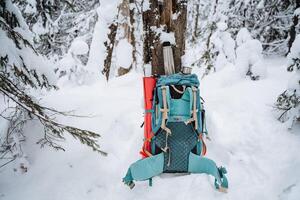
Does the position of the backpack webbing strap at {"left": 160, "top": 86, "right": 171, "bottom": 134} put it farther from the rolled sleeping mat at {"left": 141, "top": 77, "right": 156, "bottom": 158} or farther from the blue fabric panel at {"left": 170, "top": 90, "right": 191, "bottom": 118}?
the rolled sleeping mat at {"left": 141, "top": 77, "right": 156, "bottom": 158}

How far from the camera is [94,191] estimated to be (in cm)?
354

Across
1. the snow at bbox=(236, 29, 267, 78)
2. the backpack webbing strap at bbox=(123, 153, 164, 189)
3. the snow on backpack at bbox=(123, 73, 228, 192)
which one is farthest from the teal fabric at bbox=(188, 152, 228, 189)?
the snow at bbox=(236, 29, 267, 78)

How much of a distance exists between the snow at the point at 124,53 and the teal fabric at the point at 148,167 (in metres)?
5.14

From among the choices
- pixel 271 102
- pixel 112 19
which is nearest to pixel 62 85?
pixel 112 19

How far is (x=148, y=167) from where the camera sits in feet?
10.5

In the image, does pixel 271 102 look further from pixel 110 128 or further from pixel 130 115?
pixel 110 128

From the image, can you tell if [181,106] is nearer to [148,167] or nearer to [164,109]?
[164,109]

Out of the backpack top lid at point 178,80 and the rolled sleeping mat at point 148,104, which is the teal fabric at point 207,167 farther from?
the backpack top lid at point 178,80

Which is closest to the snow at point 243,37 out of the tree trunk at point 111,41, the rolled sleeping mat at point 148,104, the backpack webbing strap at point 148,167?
the tree trunk at point 111,41

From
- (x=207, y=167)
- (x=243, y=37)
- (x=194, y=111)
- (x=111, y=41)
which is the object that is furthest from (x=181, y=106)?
(x=243, y=37)

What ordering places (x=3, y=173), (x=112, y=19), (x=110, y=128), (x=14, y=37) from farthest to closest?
(x=112, y=19), (x=110, y=128), (x=3, y=173), (x=14, y=37)

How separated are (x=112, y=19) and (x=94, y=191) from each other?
616cm

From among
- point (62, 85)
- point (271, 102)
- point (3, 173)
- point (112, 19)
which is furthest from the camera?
point (62, 85)

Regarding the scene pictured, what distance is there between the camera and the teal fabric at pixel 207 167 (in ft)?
10.7
